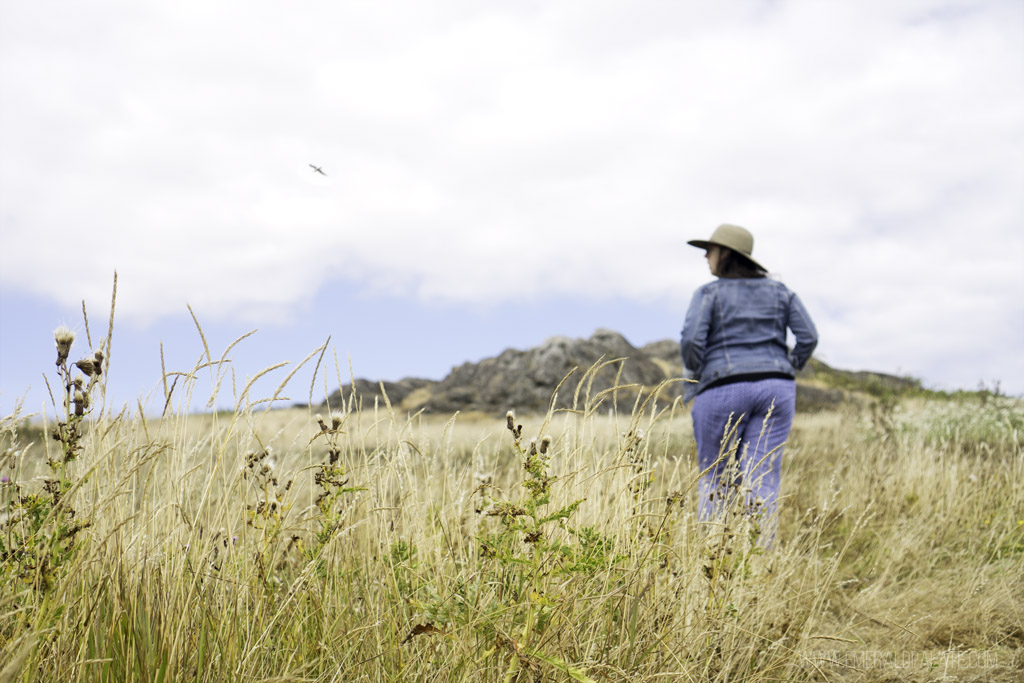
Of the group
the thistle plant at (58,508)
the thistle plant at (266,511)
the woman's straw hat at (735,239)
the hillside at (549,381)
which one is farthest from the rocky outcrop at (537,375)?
the thistle plant at (58,508)

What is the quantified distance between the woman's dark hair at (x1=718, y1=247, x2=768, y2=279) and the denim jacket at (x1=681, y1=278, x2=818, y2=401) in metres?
0.17

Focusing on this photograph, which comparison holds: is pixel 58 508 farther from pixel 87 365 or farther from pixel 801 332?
pixel 801 332

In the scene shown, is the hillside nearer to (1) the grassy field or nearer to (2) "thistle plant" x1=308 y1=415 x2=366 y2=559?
(1) the grassy field

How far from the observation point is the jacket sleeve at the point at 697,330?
450 centimetres

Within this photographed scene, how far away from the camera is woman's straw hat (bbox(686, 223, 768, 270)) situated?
15.2 feet

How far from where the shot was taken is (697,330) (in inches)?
177

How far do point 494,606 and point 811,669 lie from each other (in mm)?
1542

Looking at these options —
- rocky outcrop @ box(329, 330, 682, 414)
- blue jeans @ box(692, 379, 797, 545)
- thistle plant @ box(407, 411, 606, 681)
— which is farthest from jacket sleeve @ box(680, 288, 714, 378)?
rocky outcrop @ box(329, 330, 682, 414)

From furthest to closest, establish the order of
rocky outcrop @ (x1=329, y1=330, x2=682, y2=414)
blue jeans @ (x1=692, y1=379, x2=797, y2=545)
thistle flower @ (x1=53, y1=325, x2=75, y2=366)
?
rocky outcrop @ (x1=329, y1=330, x2=682, y2=414) → blue jeans @ (x1=692, y1=379, x2=797, y2=545) → thistle flower @ (x1=53, y1=325, x2=75, y2=366)

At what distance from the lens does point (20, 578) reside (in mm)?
1749

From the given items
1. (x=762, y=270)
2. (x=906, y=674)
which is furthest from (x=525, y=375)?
(x=906, y=674)

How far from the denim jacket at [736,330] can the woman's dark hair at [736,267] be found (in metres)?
0.17

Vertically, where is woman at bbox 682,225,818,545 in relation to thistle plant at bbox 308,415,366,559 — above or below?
above

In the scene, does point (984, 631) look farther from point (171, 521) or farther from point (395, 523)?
point (171, 521)
